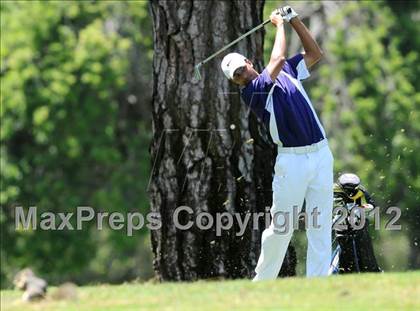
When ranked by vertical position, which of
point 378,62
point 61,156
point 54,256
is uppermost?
point 378,62

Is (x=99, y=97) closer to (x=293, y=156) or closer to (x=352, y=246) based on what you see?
(x=352, y=246)

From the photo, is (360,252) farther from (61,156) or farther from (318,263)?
(61,156)

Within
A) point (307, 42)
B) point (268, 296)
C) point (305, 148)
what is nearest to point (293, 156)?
point (305, 148)

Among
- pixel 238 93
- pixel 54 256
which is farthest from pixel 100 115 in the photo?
pixel 238 93

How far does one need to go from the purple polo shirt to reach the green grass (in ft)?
5.38

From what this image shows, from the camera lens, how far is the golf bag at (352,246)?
11.4 meters

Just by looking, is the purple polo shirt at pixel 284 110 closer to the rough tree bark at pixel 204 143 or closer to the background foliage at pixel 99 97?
the rough tree bark at pixel 204 143

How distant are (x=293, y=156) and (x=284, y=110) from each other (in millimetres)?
383

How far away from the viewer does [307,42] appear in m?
11.2

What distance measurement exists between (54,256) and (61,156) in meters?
2.69

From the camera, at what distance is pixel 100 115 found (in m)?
34.5

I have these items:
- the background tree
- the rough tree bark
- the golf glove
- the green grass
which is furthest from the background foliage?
the green grass

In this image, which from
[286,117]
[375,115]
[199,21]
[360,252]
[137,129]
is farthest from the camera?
[137,129]

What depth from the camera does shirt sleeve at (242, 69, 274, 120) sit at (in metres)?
10.6
